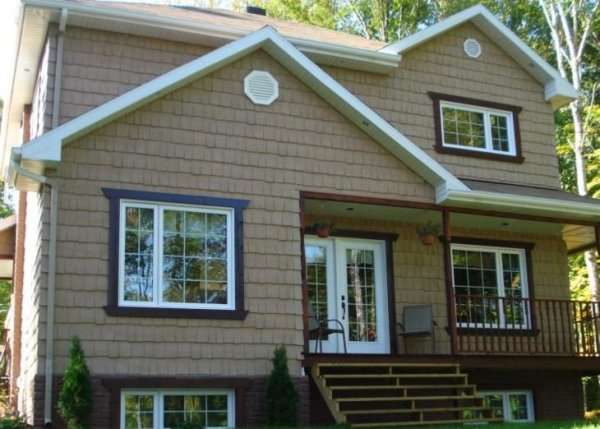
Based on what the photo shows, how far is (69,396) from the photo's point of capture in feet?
33.5

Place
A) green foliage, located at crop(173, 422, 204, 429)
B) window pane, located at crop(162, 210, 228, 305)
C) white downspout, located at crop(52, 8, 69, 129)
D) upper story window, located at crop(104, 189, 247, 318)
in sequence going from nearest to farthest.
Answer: green foliage, located at crop(173, 422, 204, 429)
upper story window, located at crop(104, 189, 247, 318)
window pane, located at crop(162, 210, 228, 305)
white downspout, located at crop(52, 8, 69, 129)

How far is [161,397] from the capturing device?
11.2m

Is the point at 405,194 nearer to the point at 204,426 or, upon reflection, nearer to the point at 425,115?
the point at 425,115

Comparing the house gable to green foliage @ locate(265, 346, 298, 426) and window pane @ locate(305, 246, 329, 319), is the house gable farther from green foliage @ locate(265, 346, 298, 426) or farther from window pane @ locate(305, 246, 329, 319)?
green foliage @ locate(265, 346, 298, 426)

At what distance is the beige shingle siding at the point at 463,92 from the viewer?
15.8m

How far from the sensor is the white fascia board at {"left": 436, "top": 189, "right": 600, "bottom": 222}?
13391 millimetres

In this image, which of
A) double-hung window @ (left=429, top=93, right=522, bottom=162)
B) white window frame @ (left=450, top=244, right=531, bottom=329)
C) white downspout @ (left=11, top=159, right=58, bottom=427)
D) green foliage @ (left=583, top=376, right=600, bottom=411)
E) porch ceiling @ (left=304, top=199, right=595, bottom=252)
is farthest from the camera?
green foliage @ (left=583, top=376, right=600, bottom=411)

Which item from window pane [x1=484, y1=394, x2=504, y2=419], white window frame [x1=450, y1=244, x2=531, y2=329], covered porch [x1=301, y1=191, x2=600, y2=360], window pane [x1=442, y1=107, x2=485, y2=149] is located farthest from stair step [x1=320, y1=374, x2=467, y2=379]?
window pane [x1=442, y1=107, x2=485, y2=149]

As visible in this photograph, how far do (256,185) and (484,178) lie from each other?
5652mm

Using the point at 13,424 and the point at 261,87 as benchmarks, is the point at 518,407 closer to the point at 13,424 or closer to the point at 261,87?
the point at 261,87

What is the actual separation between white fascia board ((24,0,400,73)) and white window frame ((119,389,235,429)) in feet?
18.7

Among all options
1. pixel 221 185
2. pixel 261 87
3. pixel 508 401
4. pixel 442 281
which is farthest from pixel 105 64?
pixel 508 401

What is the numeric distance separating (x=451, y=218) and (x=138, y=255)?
20.0ft

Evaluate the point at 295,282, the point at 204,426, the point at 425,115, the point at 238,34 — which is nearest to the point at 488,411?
the point at 295,282
